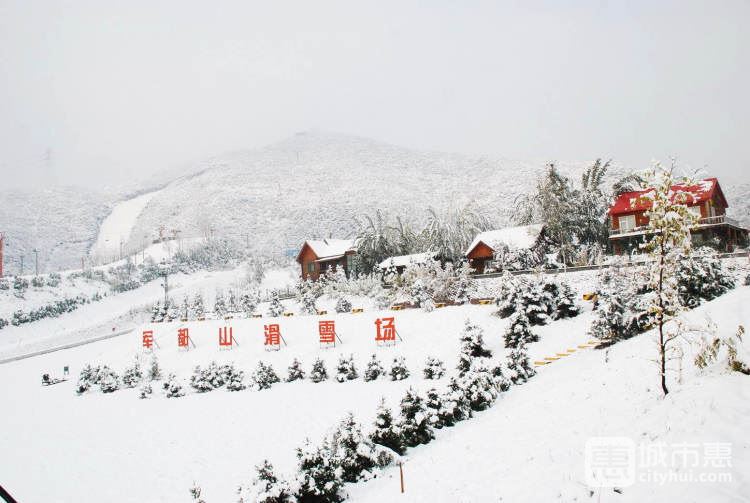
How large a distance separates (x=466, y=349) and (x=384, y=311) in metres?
9.51

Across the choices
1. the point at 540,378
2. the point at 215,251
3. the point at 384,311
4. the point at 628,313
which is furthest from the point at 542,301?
the point at 215,251

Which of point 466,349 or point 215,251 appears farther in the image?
point 215,251

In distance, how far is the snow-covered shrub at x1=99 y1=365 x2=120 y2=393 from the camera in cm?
2444

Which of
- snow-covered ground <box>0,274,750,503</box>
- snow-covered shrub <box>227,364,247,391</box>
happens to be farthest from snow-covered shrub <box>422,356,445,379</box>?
snow-covered shrub <box>227,364,247,391</box>

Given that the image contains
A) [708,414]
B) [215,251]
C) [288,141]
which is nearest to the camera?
[708,414]

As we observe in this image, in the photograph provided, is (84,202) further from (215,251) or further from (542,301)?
(542,301)

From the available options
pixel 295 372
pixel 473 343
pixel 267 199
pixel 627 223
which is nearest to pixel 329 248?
pixel 627 223

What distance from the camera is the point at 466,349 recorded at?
58.9 ft

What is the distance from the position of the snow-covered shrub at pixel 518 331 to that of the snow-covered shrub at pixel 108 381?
2079 centimetres

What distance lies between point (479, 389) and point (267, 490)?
6.93m

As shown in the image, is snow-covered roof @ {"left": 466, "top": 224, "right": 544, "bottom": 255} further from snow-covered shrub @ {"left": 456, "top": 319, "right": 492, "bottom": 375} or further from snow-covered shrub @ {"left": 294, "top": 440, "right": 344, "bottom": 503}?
snow-covered shrub @ {"left": 294, "top": 440, "right": 344, "bottom": 503}

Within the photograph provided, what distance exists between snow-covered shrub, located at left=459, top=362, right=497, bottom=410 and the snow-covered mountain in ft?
240

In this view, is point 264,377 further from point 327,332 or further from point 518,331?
point 518,331

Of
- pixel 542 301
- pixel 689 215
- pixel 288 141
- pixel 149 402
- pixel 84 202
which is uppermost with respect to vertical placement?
pixel 288 141
